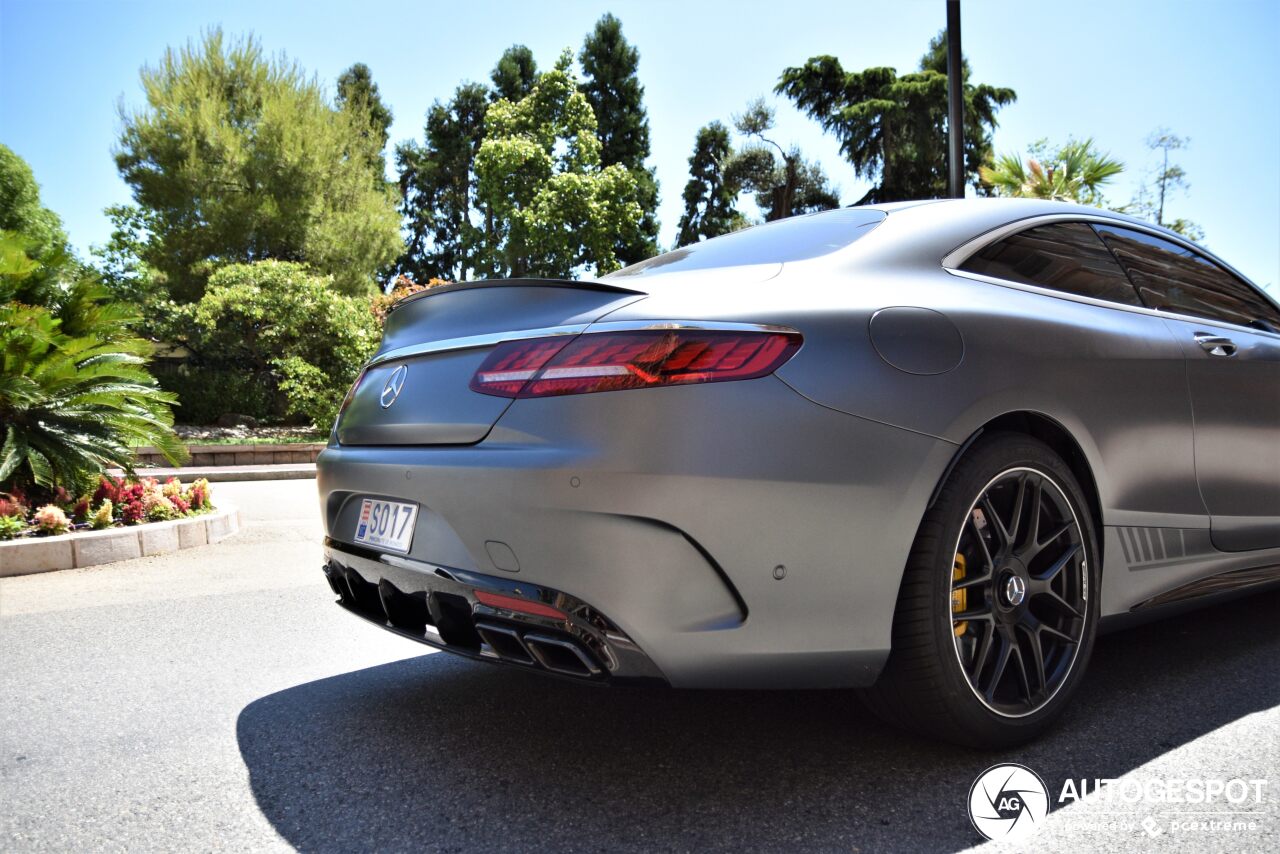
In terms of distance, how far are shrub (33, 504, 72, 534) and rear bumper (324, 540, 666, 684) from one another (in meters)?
4.39

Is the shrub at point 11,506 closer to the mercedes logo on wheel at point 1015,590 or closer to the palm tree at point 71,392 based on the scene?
the palm tree at point 71,392

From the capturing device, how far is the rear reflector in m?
1.95

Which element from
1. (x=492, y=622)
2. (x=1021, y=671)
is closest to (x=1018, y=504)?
(x=1021, y=671)

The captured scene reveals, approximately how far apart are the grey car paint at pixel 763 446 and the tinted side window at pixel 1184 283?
51 centimetres

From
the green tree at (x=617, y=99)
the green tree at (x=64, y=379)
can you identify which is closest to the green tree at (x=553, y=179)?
the green tree at (x=617, y=99)

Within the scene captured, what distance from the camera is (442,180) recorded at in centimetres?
4347

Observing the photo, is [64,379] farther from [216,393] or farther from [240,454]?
[216,393]

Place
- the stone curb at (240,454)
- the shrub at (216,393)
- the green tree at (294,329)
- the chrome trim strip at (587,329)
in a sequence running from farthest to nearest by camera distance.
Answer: the shrub at (216,393) < the green tree at (294,329) < the stone curb at (240,454) < the chrome trim strip at (587,329)

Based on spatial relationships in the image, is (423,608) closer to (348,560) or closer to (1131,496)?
(348,560)

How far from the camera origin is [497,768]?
7.50ft

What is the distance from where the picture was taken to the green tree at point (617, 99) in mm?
38938

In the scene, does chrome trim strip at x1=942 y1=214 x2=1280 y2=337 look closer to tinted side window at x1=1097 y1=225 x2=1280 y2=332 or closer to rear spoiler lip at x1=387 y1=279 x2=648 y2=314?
tinted side window at x1=1097 y1=225 x2=1280 y2=332

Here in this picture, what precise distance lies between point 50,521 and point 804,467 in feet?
18.7

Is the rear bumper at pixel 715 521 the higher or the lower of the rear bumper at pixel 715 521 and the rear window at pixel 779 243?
the lower
